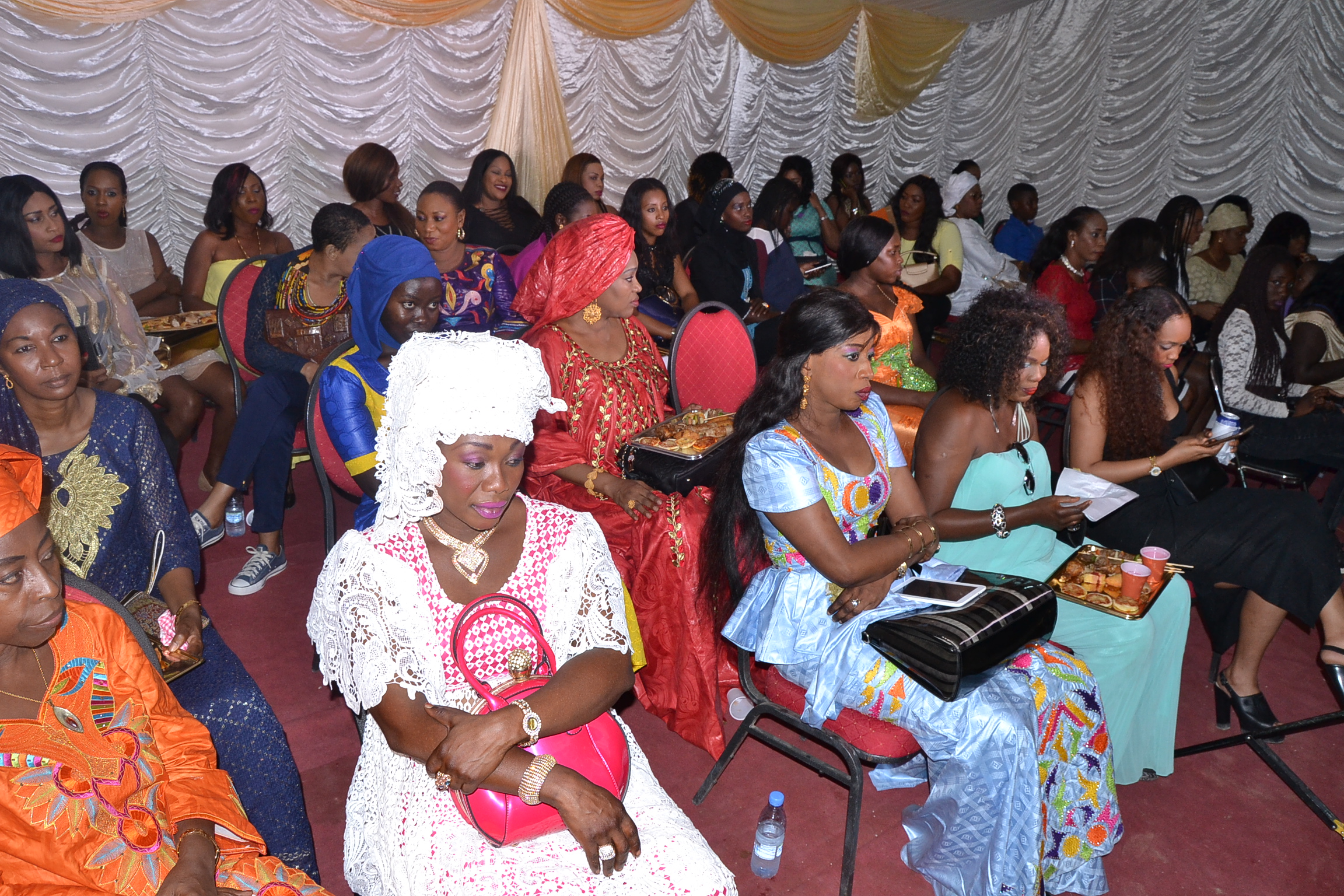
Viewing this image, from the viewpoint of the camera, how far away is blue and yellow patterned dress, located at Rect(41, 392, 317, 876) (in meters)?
2.28

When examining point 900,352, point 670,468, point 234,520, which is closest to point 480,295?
point 234,520

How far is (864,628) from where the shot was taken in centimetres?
257

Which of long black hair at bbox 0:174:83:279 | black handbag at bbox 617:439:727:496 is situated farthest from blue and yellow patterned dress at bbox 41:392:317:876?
long black hair at bbox 0:174:83:279

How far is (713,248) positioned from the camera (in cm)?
582

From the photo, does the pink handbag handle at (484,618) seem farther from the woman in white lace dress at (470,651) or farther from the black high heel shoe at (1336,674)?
the black high heel shoe at (1336,674)

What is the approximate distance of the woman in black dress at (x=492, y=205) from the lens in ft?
20.6

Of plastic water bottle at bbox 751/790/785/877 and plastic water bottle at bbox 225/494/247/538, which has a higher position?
plastic water bottle at bbox 225/494/247/538

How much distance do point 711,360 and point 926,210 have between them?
4.56 meters

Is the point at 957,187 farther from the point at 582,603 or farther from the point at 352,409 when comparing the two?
the point at 582,603

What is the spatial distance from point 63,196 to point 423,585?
611 cm

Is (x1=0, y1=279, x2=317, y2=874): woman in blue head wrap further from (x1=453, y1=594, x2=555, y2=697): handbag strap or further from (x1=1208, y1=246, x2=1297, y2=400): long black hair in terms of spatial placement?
(x1=1208, y1=246, x2=1297, y2=400): long black hair

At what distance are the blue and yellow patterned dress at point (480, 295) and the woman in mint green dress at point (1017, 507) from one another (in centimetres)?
229

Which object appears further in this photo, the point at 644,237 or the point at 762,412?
the point at 644,237

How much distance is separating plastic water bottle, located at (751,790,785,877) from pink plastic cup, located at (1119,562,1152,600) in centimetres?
134
